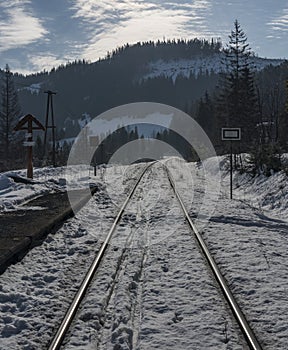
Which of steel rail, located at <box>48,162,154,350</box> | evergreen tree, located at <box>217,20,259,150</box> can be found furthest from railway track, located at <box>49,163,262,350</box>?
evergreen tree, located at <box>217,20,259,150</box>

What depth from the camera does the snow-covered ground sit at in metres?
5.20

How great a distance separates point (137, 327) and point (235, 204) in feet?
38.0

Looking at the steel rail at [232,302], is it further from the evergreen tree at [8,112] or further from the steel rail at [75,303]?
the evergreen tree at [8,112]

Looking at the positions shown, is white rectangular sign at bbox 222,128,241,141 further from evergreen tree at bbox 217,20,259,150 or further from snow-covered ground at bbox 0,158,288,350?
evergreen tree at bbox 217,20,259,150

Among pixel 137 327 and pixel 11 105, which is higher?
pixel 11 105

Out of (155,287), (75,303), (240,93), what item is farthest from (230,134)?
(240,93)

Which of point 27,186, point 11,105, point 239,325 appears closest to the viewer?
point 239,325

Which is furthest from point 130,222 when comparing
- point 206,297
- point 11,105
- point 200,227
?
point 11,105

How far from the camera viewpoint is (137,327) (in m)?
5.45

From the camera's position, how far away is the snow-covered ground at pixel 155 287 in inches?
205

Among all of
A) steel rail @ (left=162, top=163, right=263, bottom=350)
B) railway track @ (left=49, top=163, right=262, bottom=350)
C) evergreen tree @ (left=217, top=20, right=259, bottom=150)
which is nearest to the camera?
steel rail @ (left=162, top=163, right=263, bottom=350)

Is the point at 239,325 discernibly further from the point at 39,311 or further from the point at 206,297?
the point at 39,311

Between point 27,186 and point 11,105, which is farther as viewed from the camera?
point 11,105

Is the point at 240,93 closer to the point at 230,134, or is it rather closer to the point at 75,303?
the point at 230,134
